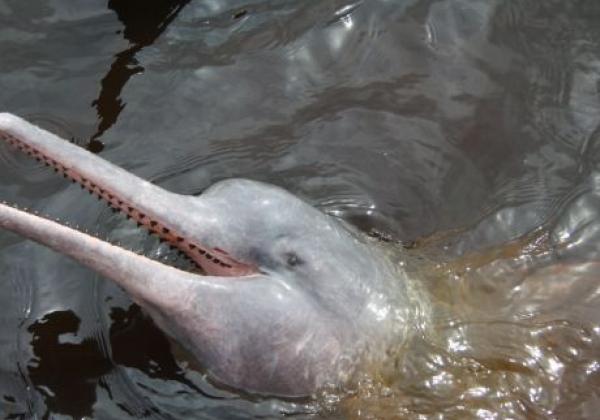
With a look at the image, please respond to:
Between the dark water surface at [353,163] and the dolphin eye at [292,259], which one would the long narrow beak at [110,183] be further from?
the dark water surface at [353,163]

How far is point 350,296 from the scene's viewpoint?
16.1 ft

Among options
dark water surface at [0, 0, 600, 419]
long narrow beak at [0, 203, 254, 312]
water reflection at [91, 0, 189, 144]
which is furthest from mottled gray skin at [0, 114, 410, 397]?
water reflection at [91, 0, 189, 144]

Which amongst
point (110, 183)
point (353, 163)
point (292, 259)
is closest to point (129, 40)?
point (353, 163)

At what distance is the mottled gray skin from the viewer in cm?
456

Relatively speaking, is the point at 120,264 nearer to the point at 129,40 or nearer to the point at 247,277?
the point at 247,277

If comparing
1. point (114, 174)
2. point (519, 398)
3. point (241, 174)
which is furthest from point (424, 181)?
point (114, 174)

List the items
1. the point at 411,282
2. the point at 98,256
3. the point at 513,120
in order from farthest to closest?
the point at 513,120, the point at 411,282, the point at 98,256

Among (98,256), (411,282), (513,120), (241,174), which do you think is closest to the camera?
(98,256)

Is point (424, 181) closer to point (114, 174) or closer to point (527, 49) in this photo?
point (527, 49)

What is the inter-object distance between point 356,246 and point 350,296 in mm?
339

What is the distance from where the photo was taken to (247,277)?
480cm

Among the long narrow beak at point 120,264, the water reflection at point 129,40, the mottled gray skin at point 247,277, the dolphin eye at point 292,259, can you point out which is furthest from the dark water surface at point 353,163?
the dolphin eye at point 292,259

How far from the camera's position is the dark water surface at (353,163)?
202 inches

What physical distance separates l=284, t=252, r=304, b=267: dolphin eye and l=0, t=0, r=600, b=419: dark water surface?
713 mm
